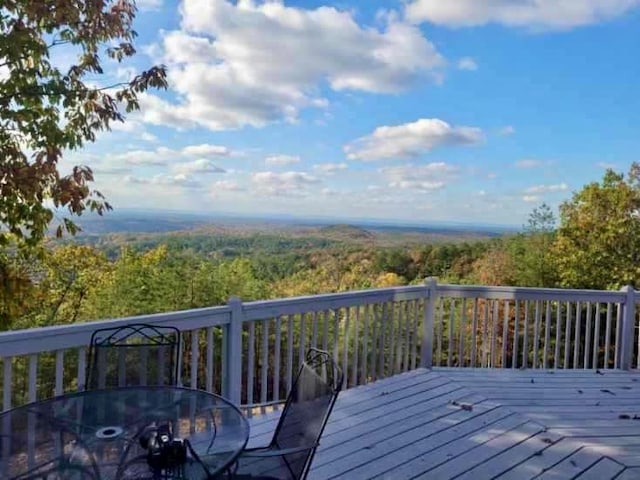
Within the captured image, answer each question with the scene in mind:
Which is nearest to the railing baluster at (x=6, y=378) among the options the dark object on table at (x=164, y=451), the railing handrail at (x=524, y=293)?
the dark object on table at (x=164, y=451)

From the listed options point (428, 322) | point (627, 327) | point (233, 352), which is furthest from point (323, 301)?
point (627, 327)

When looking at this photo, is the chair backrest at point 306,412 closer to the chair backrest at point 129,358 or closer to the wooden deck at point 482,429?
the wooden deck at point 482,429

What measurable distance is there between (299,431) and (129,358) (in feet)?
4.11

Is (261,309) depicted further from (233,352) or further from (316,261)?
(316,261)

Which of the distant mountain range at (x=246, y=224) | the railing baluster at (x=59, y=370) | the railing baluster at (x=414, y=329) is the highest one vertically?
the distant mountain range at (x=246, y=224)

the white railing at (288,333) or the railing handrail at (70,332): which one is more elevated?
the railing handrail at (70,332)

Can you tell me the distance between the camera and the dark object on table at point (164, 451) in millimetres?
1548

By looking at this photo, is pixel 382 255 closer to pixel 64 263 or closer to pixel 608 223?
pixel 608 223

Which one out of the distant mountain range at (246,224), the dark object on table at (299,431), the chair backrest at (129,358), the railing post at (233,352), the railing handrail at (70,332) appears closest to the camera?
the dark object on table at (299,431)

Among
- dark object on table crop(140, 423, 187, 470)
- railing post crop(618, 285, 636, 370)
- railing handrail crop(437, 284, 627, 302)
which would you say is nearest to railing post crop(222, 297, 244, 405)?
dark object on table crop(140, 423, 187, 470)

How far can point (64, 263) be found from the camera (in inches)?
337

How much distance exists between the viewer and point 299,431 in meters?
1.98

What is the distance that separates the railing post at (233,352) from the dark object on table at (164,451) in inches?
64.2

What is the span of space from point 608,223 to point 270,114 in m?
8.36
